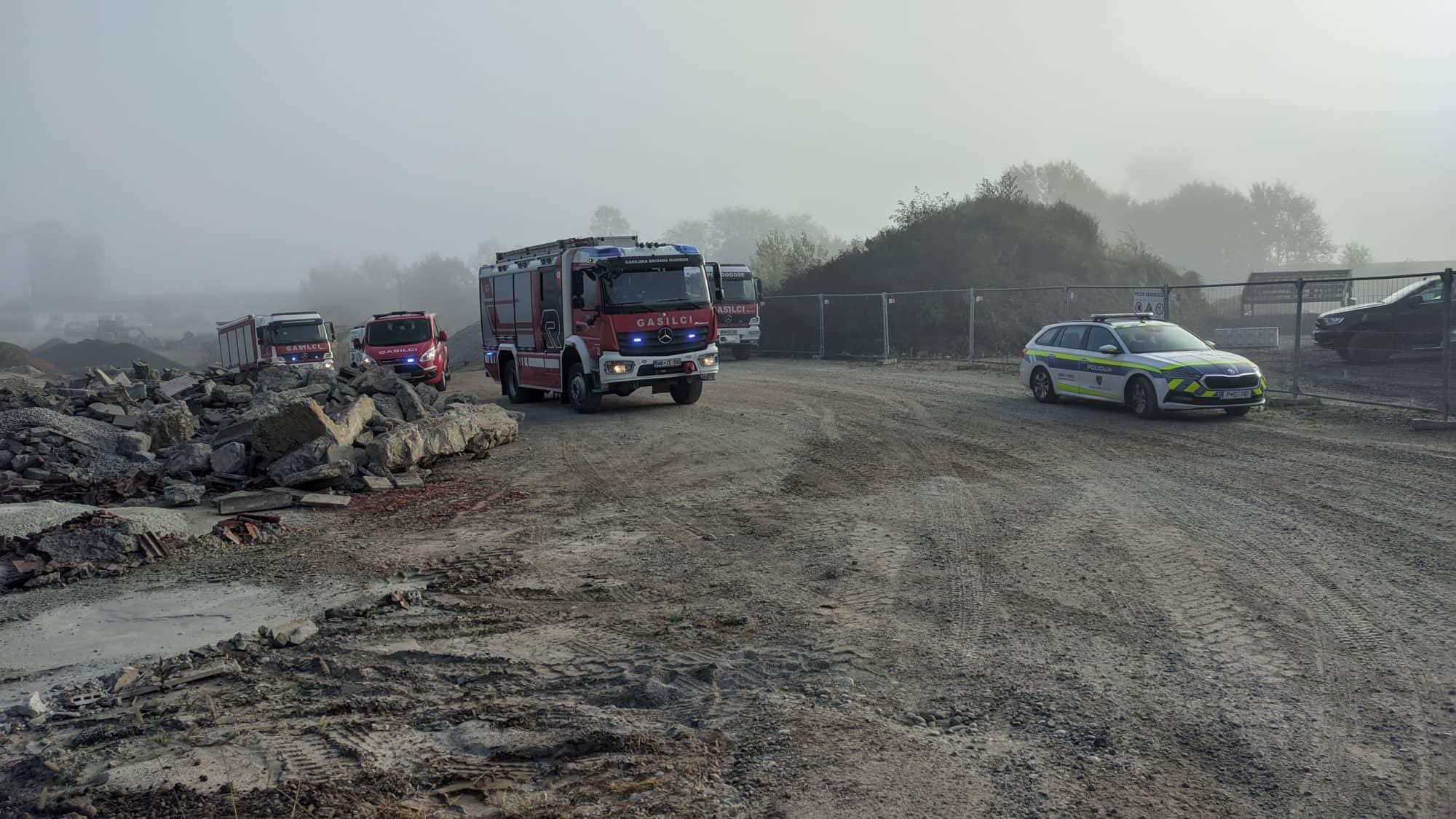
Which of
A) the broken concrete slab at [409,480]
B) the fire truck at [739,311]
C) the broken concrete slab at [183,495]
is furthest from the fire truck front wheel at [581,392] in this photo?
the fire truck at [739,311]

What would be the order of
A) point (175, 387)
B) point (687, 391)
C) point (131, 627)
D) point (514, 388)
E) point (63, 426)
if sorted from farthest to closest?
point (514, 388), point (175, 387), point (687, 391), point (63, 426), point (131, 627)

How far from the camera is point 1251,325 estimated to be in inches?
937

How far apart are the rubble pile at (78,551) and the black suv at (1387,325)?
17225 mm

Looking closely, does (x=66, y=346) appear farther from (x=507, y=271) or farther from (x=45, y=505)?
(x=45, y=505)

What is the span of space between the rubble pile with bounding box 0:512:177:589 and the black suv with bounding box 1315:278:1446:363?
56.5 feet

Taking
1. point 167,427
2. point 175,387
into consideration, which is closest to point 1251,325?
point 167,427

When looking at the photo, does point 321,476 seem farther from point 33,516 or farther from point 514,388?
point 514,388

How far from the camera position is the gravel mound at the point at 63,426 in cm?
1289

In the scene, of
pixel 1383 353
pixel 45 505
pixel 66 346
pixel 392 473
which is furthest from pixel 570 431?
pixel 66 346

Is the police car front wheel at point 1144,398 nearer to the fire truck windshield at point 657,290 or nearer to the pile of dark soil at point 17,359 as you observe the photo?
the fire truck windshield at point 657,290

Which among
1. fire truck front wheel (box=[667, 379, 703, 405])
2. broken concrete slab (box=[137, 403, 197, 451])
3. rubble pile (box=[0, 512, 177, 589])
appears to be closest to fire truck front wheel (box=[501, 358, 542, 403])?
fire truck front wheel (box=[667, 379, 703, 405])

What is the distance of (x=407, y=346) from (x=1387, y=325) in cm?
2258

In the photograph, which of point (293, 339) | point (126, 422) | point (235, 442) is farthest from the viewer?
point (293, 339)

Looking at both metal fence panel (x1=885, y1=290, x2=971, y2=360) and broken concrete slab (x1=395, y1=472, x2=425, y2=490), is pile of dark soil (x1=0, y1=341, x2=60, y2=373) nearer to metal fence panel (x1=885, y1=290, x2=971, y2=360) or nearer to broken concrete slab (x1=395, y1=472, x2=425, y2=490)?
metal fence panel (x1=885, y1=290, x2=971, y2=360)
